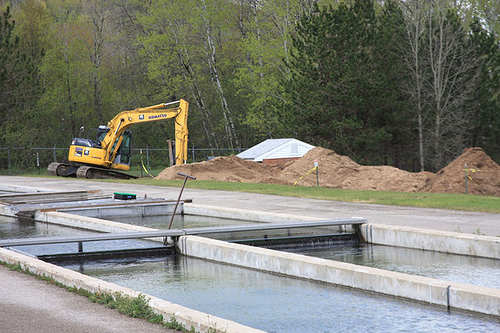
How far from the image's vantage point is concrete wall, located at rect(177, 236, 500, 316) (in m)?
8.55

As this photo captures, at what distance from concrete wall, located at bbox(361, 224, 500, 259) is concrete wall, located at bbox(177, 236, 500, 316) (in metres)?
3.35

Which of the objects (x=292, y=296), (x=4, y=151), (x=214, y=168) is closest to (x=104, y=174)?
(x=214, y=168)

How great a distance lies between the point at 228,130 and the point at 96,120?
49.9 feet

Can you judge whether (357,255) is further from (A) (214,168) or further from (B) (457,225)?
(A) (214,168)

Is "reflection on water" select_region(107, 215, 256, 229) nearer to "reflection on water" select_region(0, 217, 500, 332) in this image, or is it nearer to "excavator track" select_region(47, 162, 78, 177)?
"reflection on water" select_region(0, 217, 500, 332)

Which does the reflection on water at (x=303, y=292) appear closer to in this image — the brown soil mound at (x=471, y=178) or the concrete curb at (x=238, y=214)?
the concrete curb at (x=238, y=214)

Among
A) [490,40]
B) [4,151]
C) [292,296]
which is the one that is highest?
[490,40]

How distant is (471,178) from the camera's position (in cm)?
2792

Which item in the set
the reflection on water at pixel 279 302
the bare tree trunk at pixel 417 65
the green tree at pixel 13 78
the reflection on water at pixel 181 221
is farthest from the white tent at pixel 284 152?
the reflection on water at pixel 279 302

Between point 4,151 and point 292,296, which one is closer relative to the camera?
A: point 292,296

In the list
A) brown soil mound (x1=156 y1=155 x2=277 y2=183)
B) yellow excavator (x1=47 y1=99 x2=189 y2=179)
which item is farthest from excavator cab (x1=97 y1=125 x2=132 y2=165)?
brown soil mound (x1=156 y1=155 x2=277 y2=183)

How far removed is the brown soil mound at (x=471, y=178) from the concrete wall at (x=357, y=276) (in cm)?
1673

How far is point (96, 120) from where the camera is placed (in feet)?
220

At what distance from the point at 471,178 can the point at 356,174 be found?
5.51 metres
